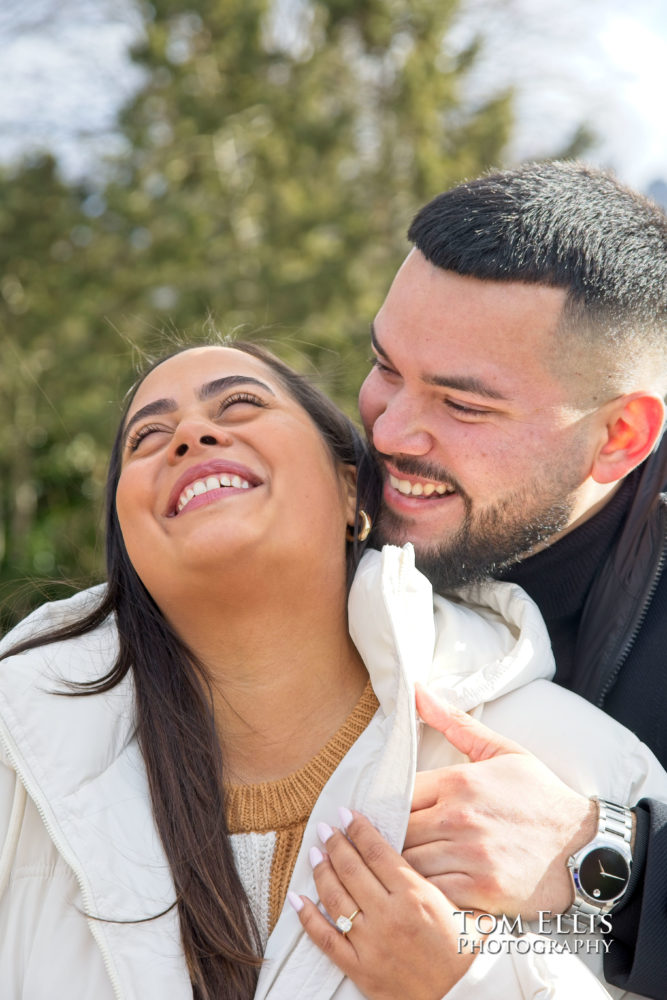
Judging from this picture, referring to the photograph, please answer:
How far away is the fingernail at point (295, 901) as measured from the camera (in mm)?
2109

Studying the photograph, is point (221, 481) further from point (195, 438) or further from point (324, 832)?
point (324, 832)

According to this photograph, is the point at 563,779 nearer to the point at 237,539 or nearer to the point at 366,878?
the point at 366,878

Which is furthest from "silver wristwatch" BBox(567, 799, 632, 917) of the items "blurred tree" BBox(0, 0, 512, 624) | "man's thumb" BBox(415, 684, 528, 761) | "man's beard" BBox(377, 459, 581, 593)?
"blurred tree" BBox(0, 0, 512, 624)

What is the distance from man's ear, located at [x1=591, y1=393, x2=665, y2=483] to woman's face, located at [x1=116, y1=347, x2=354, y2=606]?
0.82 m

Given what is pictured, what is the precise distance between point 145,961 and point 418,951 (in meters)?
0.55

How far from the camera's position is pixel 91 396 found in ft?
30.8

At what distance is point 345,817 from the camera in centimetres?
216

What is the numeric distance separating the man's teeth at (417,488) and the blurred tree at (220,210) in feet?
16.1

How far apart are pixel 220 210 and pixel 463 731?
9.21 meters

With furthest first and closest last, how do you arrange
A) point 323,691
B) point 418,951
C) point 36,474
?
1. point 36,474
2. point 323,691
3. point 418,951

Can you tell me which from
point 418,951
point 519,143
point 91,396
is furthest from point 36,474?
point 418,951

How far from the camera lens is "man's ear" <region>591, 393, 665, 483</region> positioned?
2986 mm

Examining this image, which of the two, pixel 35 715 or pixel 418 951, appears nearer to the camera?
pixel 418 951

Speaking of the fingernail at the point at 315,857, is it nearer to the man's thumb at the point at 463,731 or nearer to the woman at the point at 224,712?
the woman at the point at 224,712
